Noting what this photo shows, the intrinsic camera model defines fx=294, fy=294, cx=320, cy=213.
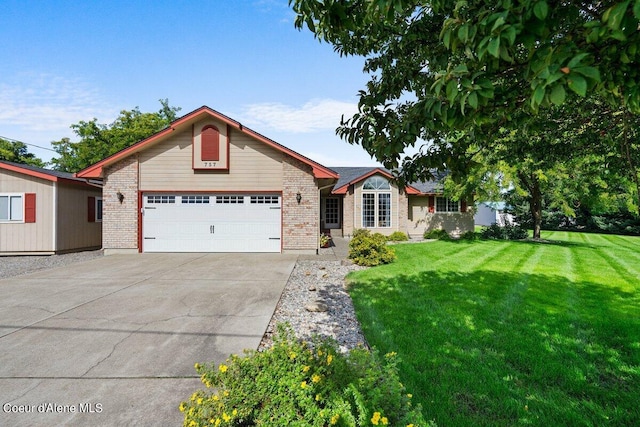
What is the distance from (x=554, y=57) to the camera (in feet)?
4.18

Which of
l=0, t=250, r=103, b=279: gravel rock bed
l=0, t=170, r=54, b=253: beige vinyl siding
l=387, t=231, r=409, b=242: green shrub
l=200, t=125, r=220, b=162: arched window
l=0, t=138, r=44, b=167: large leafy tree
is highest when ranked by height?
l=0, t=138, r=44, b=167: large leafy tree

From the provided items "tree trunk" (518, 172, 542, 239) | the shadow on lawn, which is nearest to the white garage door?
the shadow on lawn

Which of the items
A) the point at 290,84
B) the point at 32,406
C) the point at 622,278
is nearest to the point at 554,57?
the point at 32,406

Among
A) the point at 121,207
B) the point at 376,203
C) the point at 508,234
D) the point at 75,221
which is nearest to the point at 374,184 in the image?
the point at 376,203

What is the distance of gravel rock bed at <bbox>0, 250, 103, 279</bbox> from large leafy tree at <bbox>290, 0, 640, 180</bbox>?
35.5 ft

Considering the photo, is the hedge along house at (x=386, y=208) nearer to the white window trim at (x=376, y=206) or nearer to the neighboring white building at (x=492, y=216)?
the white window trim at (x=376, y=206)

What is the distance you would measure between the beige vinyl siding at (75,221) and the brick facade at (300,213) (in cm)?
920

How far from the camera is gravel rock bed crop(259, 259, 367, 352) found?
417 centimetres

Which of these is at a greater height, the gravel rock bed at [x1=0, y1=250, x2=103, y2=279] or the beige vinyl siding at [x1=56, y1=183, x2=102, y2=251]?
the beige vinyl siding at [x1=56, y1=183, x2=102, y2=251]

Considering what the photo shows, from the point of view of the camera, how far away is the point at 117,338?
4020 mm

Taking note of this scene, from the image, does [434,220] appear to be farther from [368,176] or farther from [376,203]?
[368,176]

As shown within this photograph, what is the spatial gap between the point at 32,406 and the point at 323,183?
10618 millimetres

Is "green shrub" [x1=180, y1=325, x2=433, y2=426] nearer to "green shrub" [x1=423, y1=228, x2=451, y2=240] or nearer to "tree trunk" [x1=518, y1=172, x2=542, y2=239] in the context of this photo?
"green shrub" [x1=423, y1=228, x2=451, y2=240]

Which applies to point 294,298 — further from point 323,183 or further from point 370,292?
point 323,183
